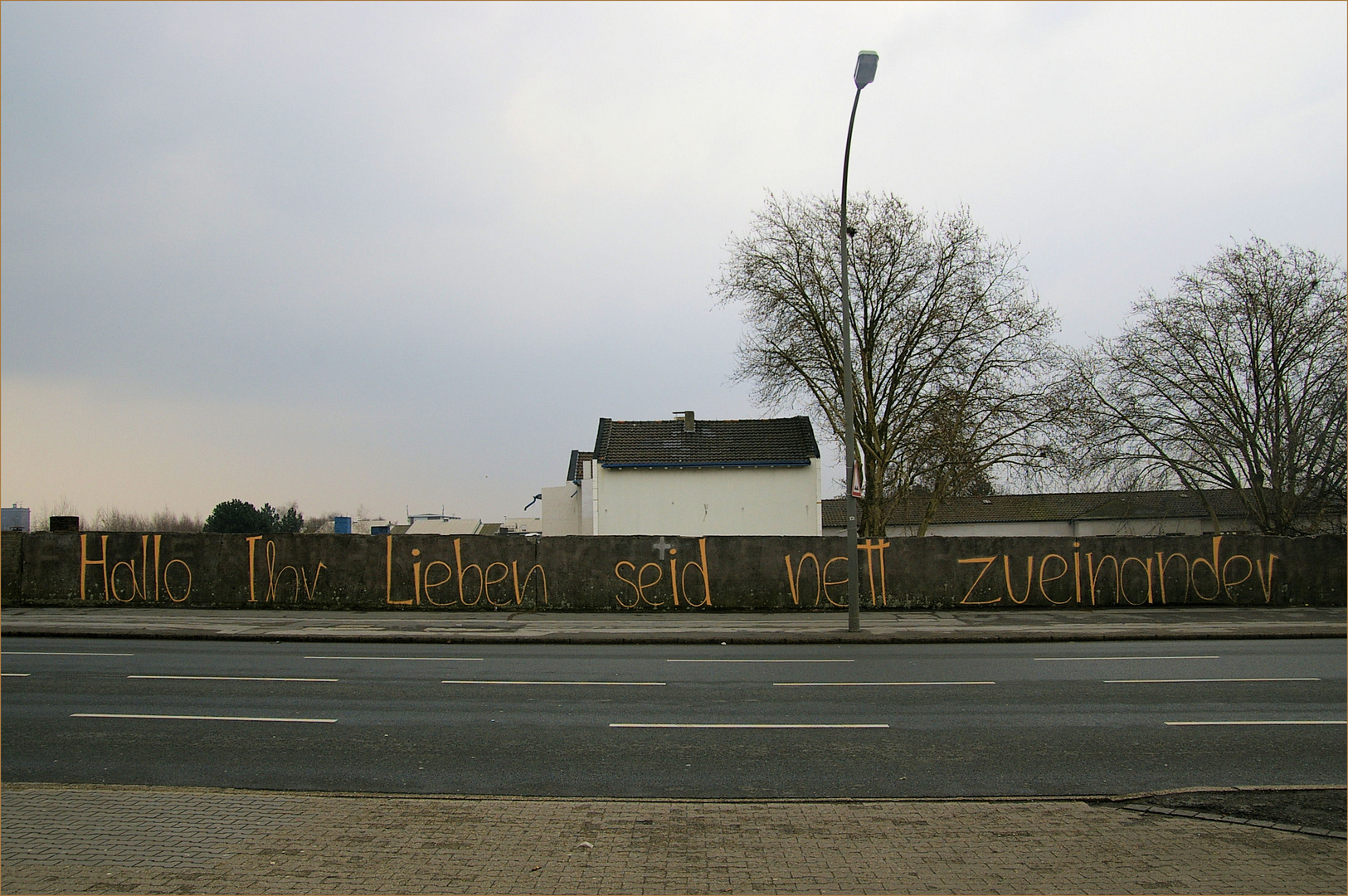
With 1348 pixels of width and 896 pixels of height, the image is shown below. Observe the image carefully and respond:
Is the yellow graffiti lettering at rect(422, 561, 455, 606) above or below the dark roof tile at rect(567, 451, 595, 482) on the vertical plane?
below

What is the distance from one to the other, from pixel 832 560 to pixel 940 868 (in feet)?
54.0

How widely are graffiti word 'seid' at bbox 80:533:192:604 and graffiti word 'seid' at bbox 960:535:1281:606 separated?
18.7m

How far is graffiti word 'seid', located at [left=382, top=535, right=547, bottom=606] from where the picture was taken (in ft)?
67.9

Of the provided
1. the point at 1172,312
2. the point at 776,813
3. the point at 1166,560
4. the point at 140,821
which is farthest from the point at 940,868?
the point at 1172,312

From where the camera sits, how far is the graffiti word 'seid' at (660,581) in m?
20.9

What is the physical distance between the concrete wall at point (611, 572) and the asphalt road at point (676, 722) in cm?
657

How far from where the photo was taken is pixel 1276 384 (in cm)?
3484

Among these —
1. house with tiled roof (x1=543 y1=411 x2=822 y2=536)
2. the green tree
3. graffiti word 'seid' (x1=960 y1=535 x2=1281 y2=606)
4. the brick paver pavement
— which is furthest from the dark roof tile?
the brick paver pavement

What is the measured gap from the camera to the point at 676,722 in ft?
28.7

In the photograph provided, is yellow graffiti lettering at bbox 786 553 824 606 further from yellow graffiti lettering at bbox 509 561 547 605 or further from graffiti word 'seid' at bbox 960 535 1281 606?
yellow graffiti lettering at bbox 509 561 547 605

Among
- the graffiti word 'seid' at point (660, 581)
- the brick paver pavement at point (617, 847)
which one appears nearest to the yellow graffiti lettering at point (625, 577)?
the graffiti word 'seid' at point (660, 581)

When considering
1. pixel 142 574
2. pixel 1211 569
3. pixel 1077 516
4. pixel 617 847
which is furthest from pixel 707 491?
pixel 1077 516

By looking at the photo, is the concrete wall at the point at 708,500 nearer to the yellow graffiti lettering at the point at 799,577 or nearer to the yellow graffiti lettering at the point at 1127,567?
the yellow graffiti lettering at the point at 799,577

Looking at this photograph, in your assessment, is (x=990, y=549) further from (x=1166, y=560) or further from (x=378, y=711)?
(x=378, y=711)
